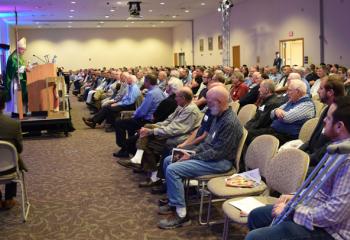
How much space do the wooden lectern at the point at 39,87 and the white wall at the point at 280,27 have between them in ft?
28.6

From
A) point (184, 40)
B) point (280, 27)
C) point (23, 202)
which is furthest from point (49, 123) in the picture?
point (184, 40)

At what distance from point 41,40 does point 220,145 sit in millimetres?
28277

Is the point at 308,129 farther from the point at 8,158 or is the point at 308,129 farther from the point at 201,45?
the point at 201,45

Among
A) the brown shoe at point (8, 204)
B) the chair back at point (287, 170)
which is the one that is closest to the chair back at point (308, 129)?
the chair back at point (287, 170)

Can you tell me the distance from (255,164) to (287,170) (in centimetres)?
61

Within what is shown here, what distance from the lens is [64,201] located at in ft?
15.2

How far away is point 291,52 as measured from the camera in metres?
17.2

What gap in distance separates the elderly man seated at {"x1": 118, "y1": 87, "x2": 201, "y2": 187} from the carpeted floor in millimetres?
325

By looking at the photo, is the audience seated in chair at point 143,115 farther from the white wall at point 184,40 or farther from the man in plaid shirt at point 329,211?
the white wall at point 184,40

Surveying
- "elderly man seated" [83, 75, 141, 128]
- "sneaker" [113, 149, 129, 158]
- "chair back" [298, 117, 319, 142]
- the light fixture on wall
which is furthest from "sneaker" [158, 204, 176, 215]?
the light fixture on wall

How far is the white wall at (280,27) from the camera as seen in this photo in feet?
42.8

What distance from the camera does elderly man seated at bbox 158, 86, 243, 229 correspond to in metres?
3.70

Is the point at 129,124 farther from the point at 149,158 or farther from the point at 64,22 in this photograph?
the point at 64,22

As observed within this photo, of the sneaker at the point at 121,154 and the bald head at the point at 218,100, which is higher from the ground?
the bald head at the point at 218,100
